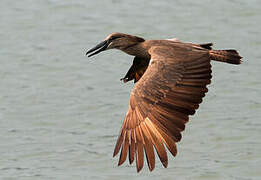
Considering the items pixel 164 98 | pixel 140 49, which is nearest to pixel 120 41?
pixel 140 49

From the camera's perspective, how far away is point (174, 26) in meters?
17.6

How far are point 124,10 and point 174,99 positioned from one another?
9.01 meters

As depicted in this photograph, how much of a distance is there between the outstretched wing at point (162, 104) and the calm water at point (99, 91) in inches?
96.8

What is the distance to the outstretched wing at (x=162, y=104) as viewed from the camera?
9.45 metres

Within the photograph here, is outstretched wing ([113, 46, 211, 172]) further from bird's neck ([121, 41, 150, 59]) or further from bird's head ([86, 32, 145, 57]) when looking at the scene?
bird's head ([86, 32, 145, 57])

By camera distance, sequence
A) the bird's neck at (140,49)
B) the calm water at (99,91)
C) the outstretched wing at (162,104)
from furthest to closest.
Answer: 1. the calm water at (99,91)
2. the bird's neck at (140,49)
3. the outstretched wing at (162,104)

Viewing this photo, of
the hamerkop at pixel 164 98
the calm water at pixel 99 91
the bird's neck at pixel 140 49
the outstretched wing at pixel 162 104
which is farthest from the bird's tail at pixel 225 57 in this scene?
the calm water at pixel 99 91

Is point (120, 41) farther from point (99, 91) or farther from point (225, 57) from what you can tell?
point (99, 91)

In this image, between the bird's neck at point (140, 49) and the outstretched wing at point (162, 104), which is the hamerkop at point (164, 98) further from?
the bird's neck at point (140, 49)

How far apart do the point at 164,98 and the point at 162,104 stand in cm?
9

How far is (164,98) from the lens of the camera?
392 inches

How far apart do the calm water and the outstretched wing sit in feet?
8.07

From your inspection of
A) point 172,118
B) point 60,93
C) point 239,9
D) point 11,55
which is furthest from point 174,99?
point 239,9

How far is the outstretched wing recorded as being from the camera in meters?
9.45
